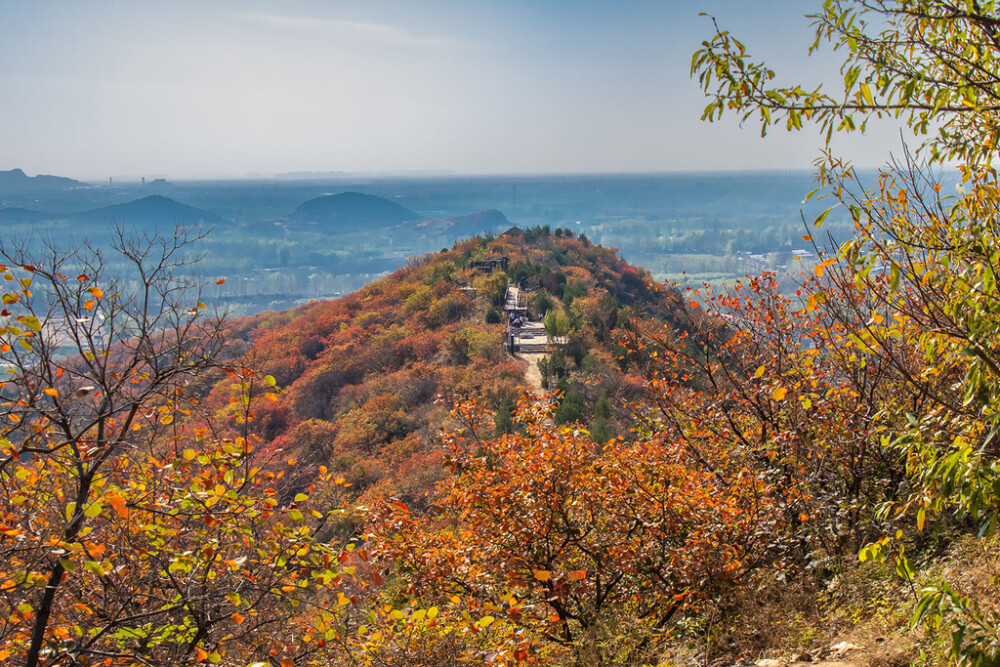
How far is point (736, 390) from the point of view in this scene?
7551 millimetres

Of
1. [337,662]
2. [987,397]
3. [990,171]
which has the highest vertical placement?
[990,171]

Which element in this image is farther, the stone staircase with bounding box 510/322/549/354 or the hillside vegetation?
the stone staircase with bounding box 510/322/549/354

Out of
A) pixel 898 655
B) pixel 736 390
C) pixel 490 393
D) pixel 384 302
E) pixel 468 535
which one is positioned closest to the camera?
pixel 898 655

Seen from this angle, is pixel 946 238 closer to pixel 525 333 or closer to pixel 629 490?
pixel 629 490

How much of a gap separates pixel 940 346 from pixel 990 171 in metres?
0.91

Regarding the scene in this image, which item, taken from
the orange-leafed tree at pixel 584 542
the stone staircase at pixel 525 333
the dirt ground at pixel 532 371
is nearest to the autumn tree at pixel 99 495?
the orange-leafed tree at pixel 584 542

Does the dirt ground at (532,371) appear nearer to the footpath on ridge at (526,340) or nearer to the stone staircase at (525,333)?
the footpath on ridge at (526,340)

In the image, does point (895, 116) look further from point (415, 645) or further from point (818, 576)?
point (415, 645)

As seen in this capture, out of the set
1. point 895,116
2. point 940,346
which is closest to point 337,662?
point 940,346

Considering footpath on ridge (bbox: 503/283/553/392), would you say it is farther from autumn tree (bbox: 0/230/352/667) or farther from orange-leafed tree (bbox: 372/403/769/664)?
autumn tree (bbox: 0/230/352/667)

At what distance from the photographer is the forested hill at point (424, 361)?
80.2 feet

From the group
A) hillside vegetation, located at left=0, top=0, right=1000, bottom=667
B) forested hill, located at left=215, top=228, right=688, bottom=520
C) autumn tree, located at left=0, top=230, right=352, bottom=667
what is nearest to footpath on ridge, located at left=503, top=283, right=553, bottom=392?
forested hill, located at left=215, top=228, right=688, bottom=520

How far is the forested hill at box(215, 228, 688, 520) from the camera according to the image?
24453mm

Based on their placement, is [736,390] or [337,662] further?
[736,390]
